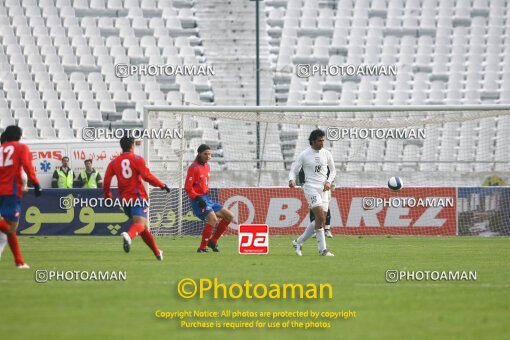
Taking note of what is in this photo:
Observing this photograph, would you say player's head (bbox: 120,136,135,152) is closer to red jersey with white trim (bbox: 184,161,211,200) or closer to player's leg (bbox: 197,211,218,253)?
red jersey with white trim (bbox: 184,161,211,200)

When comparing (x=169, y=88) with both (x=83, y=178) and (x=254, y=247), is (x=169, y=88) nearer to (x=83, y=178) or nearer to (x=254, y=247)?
(x=83, y=178)

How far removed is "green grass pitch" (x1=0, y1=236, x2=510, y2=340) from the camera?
7691mm

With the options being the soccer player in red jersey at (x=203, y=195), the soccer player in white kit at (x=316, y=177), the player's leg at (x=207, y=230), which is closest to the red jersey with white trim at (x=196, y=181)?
the soccer player in red jersey at (x=203, y=195)

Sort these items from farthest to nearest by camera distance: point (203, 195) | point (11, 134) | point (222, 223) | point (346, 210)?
point (346, 210) → point (222, 223) → point (203, 195) → point (11, 134)

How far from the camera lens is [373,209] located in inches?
957

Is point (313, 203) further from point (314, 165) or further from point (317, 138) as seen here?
point (317, 138)

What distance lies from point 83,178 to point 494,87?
14.8 m

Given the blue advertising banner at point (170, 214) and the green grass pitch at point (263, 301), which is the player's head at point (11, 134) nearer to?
the green grass pitch at point (263, 301)

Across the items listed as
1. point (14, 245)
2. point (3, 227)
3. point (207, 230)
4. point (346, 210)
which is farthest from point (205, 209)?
point (346, 210)

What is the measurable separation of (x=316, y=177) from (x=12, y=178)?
541cm

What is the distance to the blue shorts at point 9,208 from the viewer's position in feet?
43.4

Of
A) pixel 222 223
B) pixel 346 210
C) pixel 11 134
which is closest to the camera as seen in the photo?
pixel 11 134

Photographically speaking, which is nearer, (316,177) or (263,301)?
(263,301)

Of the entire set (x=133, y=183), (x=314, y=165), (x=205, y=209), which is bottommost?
(x=205, y=209)
